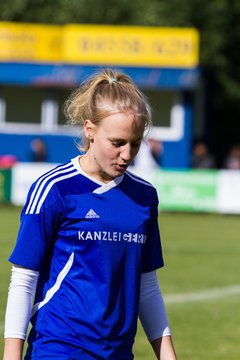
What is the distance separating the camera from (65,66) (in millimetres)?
33406

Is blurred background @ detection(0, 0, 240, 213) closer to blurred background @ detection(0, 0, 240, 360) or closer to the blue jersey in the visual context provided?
blurred background @ detection(0, 0, 240, 360)

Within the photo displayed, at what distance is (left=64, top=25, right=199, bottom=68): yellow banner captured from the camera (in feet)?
108

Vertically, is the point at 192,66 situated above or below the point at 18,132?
above

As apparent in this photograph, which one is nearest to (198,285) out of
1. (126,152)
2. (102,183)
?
(102,183)

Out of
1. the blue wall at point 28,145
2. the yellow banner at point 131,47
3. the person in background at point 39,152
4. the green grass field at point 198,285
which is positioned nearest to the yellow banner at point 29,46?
the yellow banner at point 131,47

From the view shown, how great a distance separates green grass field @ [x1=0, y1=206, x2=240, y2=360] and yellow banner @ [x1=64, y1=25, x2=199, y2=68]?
1188 centimetres

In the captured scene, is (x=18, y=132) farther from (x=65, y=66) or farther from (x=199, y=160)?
(x=199, y=160)

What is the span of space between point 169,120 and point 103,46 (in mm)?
3414

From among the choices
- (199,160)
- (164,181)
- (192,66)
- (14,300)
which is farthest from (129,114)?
(192,66)

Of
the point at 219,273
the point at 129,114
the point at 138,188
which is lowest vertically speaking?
the point at 219,273

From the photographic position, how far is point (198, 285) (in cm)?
1275

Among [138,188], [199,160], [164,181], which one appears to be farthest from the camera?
[199,160]

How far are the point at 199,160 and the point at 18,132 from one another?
789 centimetres

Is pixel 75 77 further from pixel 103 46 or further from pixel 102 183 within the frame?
pixel 102 183
